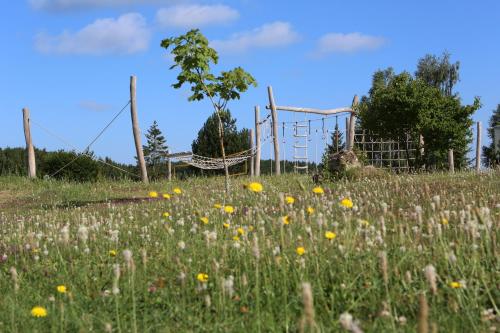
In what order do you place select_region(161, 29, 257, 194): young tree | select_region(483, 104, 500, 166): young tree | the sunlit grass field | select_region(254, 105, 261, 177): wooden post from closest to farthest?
the sunlit grass field → select_region(161, 29, 257, 194): young tree → select_region(254, 105, 261, 177): wooden post → select_region(483, 104, 500, 166): young tree

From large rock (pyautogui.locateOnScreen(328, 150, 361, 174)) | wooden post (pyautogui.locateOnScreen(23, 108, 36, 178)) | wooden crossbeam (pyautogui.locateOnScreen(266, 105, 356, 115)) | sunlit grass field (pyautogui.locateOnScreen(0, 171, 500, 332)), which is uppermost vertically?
wooden crossbeam (pyautogui.locateOnScreen(266, 105, 356, 115))

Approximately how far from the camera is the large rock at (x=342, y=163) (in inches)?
659

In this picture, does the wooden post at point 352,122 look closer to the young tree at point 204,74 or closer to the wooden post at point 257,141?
the wooden post at point 257,141

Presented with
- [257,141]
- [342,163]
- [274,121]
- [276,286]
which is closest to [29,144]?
[257,141]

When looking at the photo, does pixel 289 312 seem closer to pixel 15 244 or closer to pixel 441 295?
pixel 441 295

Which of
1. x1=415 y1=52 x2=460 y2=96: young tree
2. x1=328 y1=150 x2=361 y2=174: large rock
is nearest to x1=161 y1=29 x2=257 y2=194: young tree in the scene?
x1=328 y1=150 x2=361 y2=174: large rock

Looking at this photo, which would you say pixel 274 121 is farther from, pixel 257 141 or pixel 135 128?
pixel 135 128

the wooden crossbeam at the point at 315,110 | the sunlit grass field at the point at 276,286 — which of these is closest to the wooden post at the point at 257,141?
the wooden crossbeam at the point at 315,110

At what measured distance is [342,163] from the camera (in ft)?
55.1

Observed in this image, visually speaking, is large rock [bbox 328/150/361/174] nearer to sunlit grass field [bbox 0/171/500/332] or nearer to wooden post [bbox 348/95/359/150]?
sunlit grass field [bbox 0/171/500/332]

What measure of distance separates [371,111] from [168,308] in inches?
1007

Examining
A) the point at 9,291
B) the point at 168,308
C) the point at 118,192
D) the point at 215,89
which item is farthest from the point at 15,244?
the point at 118,192

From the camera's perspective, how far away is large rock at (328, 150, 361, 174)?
1675cm

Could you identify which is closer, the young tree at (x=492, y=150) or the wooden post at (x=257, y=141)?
the wooden post at (x=257, y=141)
